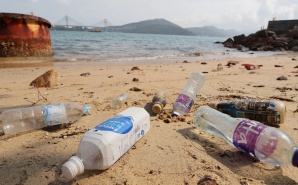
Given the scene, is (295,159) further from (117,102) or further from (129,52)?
(129,52)

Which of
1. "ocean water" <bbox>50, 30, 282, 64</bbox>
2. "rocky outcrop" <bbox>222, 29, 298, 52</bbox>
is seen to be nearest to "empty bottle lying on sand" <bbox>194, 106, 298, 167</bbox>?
"ocean water" <bbox>50, 30, 282, 64</bbox>

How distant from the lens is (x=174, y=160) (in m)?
1.39

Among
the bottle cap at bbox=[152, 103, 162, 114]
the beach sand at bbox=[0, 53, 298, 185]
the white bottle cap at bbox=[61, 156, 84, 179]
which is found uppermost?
the white bottle cap at bbox=[61, 156, 84, 179]

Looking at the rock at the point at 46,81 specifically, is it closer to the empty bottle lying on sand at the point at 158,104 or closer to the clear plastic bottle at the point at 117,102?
the clear plastic bottle at the point at 117,102

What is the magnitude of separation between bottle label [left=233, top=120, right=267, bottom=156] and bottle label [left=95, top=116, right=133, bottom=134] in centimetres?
67

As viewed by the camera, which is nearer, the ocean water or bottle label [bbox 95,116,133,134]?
bottle label [bbox 95,116,133,134]

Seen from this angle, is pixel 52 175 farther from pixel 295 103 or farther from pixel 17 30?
pixel 17 30

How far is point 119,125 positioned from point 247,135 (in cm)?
75

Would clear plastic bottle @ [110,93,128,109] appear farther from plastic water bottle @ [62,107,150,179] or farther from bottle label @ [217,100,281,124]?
bottle label @ [217,100,281,124]

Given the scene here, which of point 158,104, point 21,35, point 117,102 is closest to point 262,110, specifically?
point 158,104

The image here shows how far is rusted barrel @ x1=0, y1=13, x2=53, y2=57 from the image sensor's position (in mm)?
8164

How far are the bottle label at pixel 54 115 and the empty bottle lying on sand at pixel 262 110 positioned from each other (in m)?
1.42

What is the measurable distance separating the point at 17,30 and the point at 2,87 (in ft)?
19.6

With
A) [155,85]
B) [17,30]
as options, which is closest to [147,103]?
[155,85]
